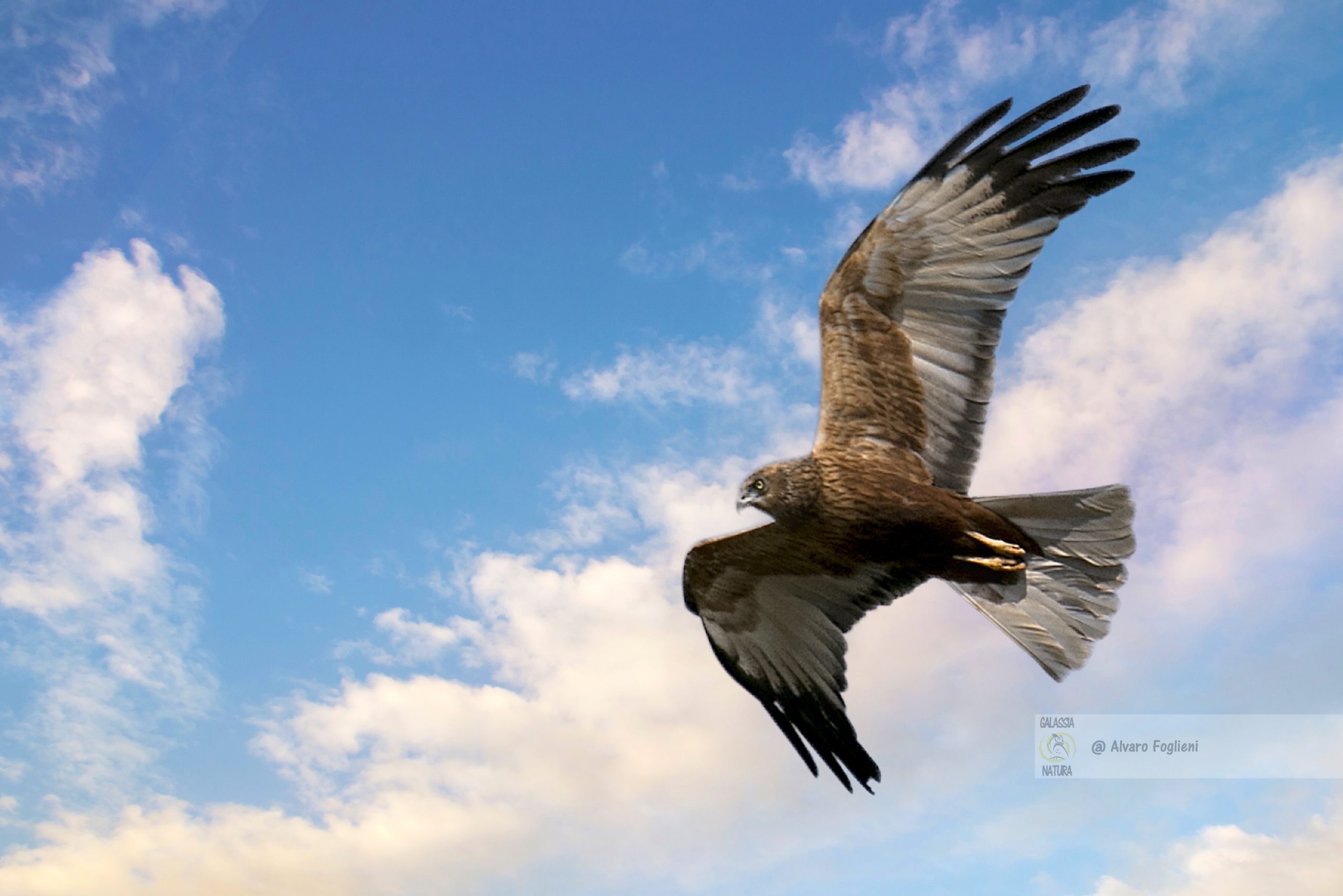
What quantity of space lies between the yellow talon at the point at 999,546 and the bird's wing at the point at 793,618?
90cm

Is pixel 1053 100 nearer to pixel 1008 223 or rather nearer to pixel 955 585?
pixel 1008 223

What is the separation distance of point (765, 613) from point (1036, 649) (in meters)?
2.05

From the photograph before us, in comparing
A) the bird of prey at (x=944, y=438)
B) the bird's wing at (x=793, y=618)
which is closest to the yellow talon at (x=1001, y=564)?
→ the bird of prey at (x=944, y=438)

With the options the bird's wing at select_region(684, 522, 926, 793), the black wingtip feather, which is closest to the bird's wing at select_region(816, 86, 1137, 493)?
the black wingtip feather

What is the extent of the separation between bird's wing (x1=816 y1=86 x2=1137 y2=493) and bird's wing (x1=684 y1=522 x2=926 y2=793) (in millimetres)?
978

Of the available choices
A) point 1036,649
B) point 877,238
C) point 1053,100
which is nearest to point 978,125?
point 1053,100

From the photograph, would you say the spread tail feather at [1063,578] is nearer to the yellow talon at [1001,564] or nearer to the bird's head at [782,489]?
the yellow talon at [1001,564]

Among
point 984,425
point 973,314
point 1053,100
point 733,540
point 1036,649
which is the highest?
point 1053,100

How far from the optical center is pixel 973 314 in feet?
21.4

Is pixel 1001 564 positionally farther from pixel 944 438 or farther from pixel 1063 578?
pixel 944 438

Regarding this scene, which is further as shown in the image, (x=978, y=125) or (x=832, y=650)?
(x=832, y=650)

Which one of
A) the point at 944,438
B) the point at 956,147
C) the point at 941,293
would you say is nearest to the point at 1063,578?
the point at 944,438

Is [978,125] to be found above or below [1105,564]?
above

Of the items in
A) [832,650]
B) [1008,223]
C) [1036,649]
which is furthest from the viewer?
[832,650]
